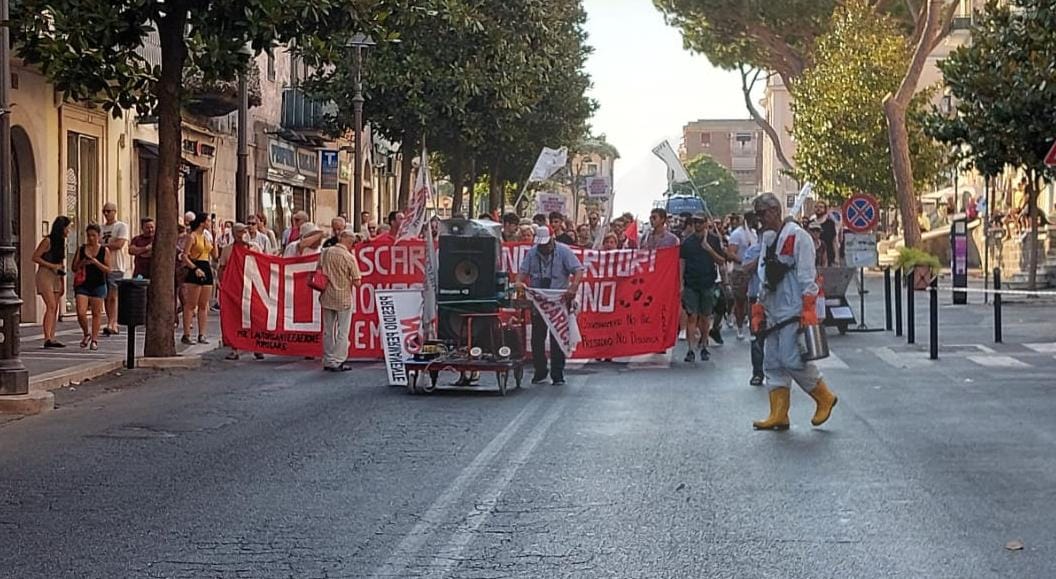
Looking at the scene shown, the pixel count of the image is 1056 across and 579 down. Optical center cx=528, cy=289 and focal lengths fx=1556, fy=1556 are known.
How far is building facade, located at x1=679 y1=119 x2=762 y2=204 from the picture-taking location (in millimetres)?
183500

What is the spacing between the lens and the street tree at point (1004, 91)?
23.9m

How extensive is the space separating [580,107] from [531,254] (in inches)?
1096

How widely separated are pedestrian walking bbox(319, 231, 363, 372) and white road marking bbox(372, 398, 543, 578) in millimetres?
5640

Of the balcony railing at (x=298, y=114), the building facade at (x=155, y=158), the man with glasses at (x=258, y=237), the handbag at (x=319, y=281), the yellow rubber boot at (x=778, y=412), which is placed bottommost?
the yellow rubber boot at (x=778, y=412)

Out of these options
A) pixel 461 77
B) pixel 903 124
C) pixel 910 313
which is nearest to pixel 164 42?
pixel 910 313

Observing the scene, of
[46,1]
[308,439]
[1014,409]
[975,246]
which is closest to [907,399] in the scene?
[1014,409]

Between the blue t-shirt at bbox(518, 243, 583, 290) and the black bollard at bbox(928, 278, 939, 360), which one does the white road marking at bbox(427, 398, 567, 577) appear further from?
the black bollard at bbox(928, 278, 939, 360)

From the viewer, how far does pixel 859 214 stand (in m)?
24.1

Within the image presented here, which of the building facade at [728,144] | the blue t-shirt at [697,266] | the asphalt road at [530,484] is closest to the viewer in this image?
the asphalt road at [530,484]

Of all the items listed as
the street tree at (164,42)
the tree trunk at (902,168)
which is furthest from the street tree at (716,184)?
the street tree at (164,42)

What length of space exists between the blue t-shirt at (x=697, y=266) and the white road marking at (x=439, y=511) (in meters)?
6.82

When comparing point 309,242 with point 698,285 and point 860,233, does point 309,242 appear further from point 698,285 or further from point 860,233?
point 860,233

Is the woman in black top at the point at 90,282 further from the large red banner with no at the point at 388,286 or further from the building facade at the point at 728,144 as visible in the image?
the building facade at the point at 728,144

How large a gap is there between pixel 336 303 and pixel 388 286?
1516mm
